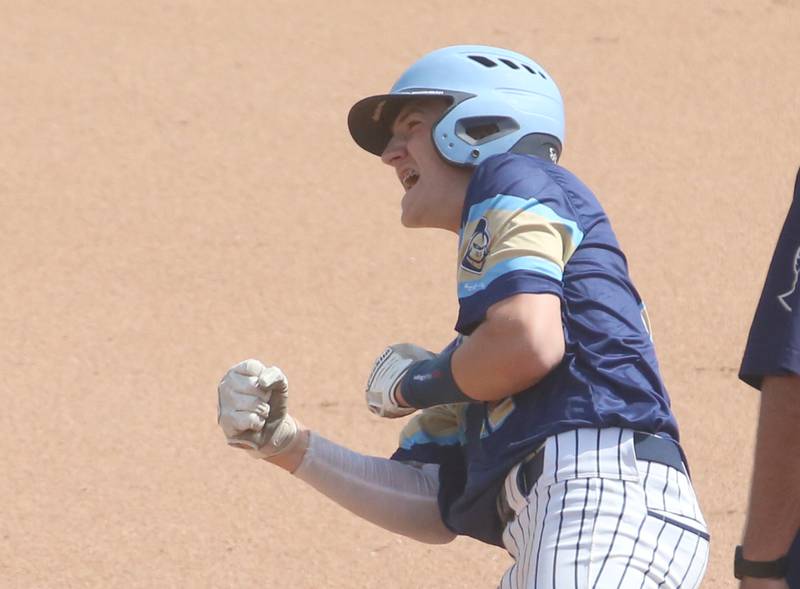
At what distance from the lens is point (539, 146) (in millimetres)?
3217

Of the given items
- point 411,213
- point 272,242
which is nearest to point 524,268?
point 411,213

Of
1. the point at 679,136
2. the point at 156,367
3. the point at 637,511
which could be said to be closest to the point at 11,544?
the point at 156,367

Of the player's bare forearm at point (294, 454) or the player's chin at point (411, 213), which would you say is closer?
the player's chin at point (411, 213)

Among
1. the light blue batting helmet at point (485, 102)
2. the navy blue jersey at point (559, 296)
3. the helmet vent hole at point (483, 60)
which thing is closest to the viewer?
the navy blue jersey at point (559, 296)

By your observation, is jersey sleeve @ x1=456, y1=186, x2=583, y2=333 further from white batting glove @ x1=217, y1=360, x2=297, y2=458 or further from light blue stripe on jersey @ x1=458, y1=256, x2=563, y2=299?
white batting glove @ x1=217, y1=360, x2=297, y2=458

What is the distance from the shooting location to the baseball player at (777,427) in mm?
2326

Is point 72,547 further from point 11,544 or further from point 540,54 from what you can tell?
point 540,54

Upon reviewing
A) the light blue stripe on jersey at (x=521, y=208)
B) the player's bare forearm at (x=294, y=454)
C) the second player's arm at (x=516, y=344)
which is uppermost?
the light blue stripe on jersey at (x=521, y=208)

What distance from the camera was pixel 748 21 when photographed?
390 inches

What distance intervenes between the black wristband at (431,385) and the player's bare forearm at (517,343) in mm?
103

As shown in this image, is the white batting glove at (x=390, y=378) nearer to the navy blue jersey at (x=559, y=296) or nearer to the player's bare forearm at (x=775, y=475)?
the navy blue jersey at (x=559, y=296)

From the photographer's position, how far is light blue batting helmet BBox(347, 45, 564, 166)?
10.4 feet

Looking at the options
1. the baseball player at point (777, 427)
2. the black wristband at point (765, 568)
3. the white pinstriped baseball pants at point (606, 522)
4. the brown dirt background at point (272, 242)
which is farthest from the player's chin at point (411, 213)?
the brown dirt background at point (272, 242)

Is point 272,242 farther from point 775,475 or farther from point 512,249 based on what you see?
point 775,475
